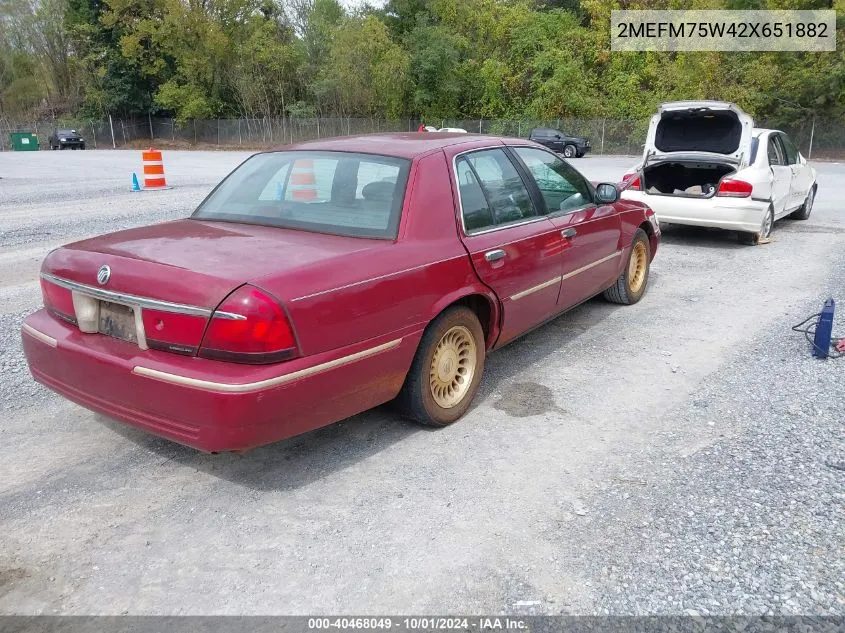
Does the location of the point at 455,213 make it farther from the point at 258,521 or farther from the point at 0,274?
the point at 0,274

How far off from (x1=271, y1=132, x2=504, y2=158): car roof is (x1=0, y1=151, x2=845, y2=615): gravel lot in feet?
5.18

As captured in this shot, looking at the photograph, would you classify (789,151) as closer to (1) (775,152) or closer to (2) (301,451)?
(1) (775,152)

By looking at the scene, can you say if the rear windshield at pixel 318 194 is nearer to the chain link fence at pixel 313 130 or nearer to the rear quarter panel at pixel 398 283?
the rear quarter panel at pixel 398 283

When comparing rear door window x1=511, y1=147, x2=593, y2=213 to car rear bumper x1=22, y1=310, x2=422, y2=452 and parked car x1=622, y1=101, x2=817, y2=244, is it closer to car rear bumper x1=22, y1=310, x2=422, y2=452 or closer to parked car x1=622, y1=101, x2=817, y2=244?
car rear bumper x1=22, y1=310, x2=422, y2=452

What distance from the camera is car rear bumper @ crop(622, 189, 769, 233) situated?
8.97 meters

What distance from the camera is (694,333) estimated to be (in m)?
5.79

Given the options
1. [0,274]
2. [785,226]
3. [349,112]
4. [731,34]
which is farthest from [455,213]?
[349,112]

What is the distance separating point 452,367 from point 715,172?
23.9 feet

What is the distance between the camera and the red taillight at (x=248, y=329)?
2.91 meters

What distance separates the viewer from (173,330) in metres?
3.04

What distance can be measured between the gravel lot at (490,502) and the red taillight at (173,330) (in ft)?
2.50

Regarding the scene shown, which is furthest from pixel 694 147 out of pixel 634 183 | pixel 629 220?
pixel 629 220

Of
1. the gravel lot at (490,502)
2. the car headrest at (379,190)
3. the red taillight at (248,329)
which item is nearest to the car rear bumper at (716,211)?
the gravel lot at (490,502)

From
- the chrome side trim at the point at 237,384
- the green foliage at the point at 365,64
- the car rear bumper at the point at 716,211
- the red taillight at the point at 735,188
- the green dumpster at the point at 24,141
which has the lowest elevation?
the car rear bumper at the point at 716,211
